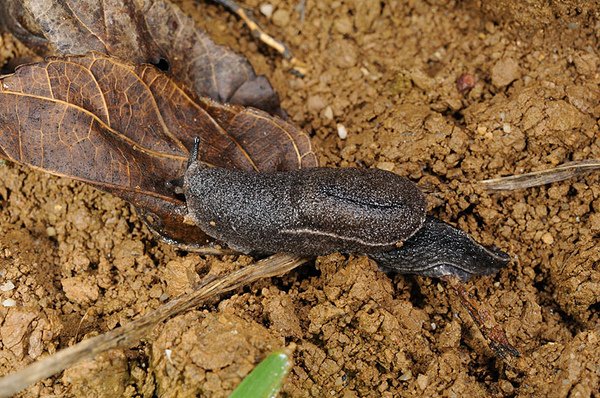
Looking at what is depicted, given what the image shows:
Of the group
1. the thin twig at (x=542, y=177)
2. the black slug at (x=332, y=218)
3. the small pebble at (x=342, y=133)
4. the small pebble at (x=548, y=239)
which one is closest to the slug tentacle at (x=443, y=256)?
the black slug at (x=332, y=218)

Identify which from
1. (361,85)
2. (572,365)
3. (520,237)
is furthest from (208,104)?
(572,365)

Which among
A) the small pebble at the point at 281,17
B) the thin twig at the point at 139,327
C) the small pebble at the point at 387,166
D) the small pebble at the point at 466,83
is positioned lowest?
the thin twig at the point at 139,327

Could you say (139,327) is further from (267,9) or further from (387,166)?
(267,9)

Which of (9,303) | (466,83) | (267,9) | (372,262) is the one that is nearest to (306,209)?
(372,262)

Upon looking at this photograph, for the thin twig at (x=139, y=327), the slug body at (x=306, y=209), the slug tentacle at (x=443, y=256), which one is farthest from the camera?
the slug tentacle at (x=443, y=256)

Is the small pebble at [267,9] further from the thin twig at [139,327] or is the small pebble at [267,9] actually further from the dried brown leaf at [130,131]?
the thin twig at [139,327]

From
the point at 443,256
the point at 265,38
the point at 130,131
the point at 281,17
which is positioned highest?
the point at 281,17

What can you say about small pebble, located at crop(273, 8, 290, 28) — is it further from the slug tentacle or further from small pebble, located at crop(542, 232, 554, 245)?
small pebble, located at crop(542, 232, 554, 245)
